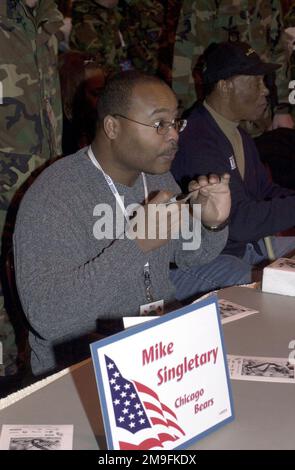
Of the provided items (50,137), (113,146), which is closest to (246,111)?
(50,137)

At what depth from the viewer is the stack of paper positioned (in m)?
1.58

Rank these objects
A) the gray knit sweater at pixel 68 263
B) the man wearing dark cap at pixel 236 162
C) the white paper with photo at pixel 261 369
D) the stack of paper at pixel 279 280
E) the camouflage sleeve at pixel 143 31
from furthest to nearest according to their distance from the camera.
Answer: the camouflage sleeve at pixel 143 31 < the man wearing dark cap at pixel 236 162 < the stack of paper at pixel 279 280 < the gray knit sweater at pixel 68 263 < the white paper with photo at pixel 261 369

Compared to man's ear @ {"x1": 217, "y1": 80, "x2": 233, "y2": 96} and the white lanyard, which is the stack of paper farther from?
man's ear @ {"x1": 217, "y1": 80, "x2": 233, "y2": 96}

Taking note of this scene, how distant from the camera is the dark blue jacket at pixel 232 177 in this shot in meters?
2.23

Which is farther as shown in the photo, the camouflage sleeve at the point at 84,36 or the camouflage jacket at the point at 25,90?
the camouflage sleeve at the point at 84,36

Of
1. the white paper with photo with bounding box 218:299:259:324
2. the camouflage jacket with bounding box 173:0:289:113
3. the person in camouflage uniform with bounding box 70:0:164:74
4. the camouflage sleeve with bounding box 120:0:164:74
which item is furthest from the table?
the camouflage sleeve with bounding box 120:0:164:74

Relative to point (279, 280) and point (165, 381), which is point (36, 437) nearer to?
point (165, 381)

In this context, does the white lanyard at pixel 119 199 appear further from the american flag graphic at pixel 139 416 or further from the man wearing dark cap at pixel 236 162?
the american flag graphic at pixel 139 416

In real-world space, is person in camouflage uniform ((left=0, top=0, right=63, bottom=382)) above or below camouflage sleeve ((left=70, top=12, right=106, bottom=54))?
below

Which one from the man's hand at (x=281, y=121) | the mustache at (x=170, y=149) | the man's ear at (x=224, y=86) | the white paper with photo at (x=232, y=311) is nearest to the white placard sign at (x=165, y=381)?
the white paper with photo at (x=232, y=311)

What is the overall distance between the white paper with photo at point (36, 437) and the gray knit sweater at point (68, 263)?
1.38 ft

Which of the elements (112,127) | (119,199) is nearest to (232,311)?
(119,199)

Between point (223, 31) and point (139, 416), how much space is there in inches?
124

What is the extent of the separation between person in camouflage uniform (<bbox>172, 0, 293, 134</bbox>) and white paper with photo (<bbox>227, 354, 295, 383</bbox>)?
2473 millimetres
